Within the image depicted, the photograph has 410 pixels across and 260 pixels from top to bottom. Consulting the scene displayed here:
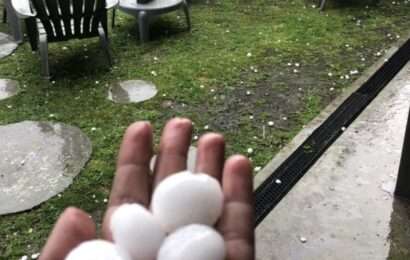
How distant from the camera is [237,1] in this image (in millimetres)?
5641

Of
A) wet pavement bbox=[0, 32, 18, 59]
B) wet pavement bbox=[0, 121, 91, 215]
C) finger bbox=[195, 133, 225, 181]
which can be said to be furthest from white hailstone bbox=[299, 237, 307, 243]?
wet pavement bbox=[0, 32, 18, 59]

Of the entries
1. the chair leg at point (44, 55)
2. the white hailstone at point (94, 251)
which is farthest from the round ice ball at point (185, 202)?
the chair leg at point (44, 55)

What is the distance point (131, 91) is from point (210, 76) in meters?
0.58

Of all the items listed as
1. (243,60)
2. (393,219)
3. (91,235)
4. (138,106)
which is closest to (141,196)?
(91,235)

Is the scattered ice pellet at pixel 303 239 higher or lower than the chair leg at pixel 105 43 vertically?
higher

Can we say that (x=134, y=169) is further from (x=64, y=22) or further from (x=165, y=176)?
(x=64, y=22)

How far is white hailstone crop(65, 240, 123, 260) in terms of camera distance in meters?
1.29

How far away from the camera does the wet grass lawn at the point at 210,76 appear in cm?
311

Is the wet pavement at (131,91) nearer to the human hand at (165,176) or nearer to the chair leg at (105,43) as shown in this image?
the chair leg at (105,43)

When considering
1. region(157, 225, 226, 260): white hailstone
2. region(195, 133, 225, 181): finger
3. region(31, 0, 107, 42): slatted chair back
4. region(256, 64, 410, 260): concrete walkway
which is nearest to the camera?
region(157, 225, 226, 260): white hailstone

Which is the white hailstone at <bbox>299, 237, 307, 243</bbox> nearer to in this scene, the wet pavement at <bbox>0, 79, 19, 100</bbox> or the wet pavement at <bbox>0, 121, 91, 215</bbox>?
the wet pavement at <bbox>0, 121, 91, 215</bbox>

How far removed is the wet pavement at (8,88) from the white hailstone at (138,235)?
2.72 metres

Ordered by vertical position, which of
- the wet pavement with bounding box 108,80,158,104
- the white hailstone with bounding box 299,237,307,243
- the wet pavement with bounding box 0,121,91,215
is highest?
the white hailstone with bounding box 299,237,307,243

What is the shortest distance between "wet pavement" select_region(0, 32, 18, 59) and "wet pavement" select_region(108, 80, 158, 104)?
1107 mm
